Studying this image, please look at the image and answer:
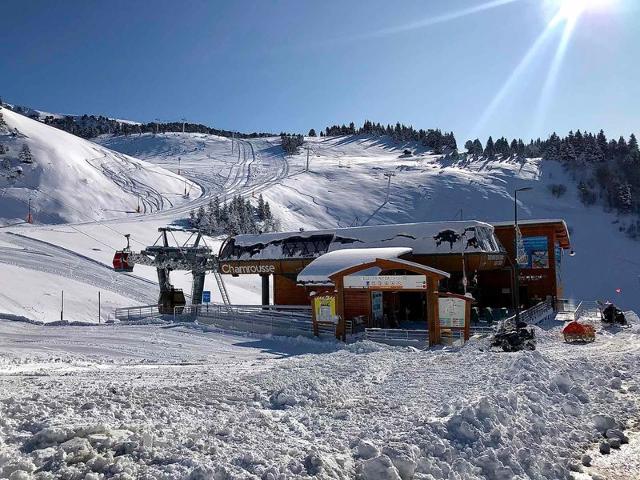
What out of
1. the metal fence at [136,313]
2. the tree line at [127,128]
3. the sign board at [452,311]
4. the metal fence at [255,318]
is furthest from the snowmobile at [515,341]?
the tree line at [127,128]

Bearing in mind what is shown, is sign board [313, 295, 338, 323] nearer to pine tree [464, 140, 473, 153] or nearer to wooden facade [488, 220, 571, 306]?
wooden facade [488, 220, 571, 306]

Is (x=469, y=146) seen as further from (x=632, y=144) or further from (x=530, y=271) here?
(x=530, y=271)

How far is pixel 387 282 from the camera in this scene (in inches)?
948

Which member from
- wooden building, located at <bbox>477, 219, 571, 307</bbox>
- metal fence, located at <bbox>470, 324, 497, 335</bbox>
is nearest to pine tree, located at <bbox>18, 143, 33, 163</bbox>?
wooden building, located at <bbox>477, 219, 571, 307</bbox>

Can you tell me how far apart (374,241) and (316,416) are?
24036mm

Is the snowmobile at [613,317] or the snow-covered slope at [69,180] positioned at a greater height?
the snow-covered slope at [69,180]

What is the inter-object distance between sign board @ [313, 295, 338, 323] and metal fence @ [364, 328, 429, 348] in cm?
180

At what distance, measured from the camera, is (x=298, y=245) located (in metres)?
34.7

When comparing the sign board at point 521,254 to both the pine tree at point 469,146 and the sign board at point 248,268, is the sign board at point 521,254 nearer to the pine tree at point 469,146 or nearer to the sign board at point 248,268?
the sign board at point 248,268

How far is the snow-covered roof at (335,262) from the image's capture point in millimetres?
26453

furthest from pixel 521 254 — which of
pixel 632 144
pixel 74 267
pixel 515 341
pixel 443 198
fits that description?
pixel 632 144

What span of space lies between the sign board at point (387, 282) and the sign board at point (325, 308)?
3.68ft

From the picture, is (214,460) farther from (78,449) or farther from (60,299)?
(60,299)

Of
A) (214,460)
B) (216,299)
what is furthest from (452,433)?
(216,299)
